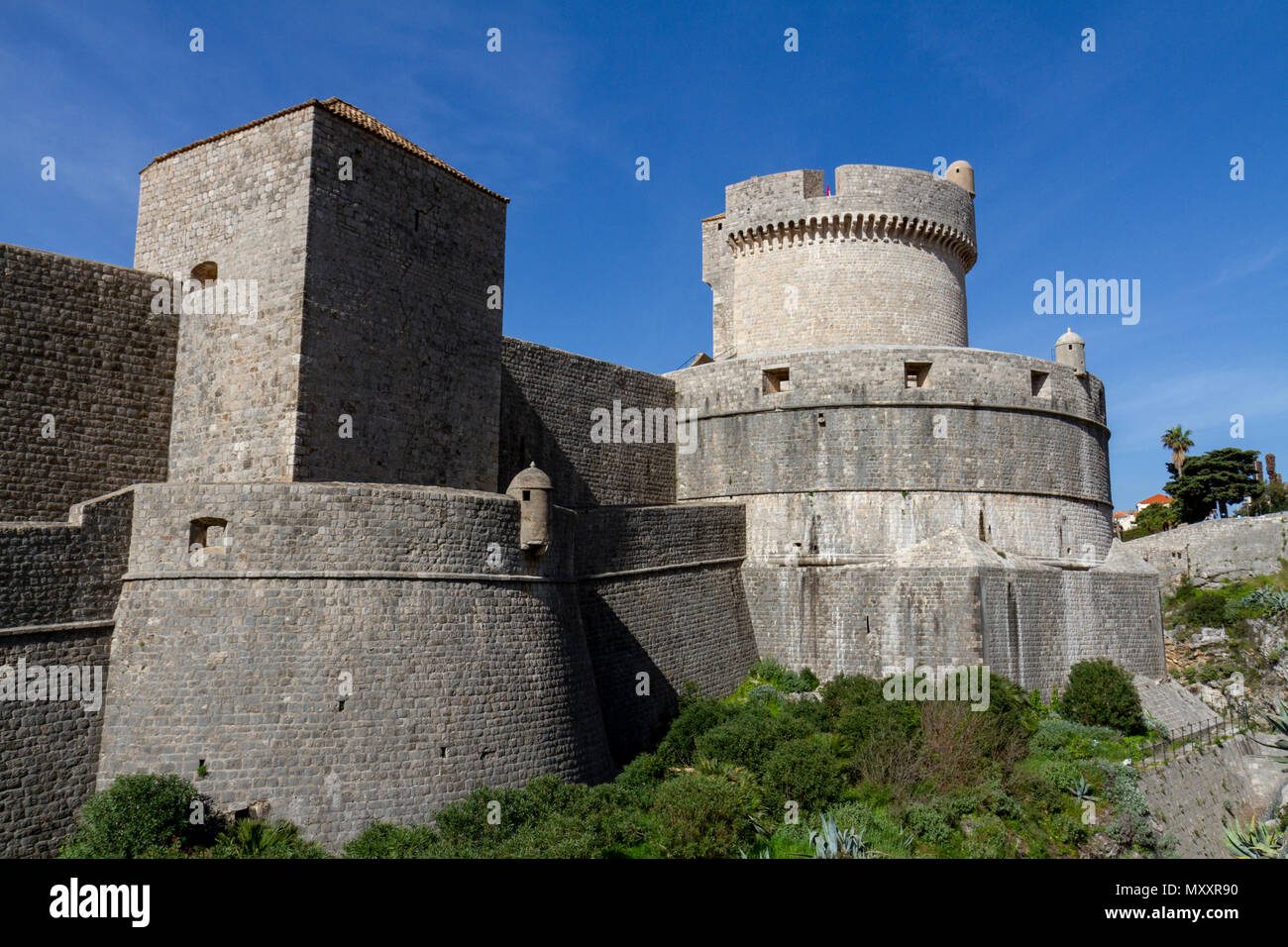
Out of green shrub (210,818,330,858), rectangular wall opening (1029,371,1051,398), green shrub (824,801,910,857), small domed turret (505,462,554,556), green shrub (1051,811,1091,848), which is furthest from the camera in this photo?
rectangular wall opening (1029,371,1051,398)

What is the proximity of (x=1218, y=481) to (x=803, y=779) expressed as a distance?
35706mm

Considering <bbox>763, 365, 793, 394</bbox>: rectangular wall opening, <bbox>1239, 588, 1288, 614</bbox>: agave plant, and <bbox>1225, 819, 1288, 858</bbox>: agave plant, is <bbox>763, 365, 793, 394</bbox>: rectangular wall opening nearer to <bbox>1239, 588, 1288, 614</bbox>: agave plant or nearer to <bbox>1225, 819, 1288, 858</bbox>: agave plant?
<bbox>1225, 819, 1288, 858</bbox>: agave plant

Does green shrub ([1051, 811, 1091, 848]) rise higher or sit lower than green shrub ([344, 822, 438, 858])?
lower

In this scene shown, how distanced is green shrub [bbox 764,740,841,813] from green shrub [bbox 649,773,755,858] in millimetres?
1314

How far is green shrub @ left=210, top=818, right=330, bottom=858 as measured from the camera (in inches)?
416

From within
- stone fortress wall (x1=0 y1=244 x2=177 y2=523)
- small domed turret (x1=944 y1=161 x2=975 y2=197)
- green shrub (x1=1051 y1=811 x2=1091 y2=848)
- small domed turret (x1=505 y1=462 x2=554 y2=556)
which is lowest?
green shrub (x1=1051 y1=811 x2=1091 y2=848)

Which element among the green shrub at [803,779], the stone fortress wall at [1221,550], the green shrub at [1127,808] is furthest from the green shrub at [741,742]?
the stone fortress wall at [1221,550]

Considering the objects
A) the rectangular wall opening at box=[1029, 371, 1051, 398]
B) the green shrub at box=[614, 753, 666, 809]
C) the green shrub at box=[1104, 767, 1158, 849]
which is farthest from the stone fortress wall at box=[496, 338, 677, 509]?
the green shrub at box=[1104, 767, 1158, 849]

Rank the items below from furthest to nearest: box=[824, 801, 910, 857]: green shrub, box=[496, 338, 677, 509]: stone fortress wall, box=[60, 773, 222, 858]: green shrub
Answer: box=[496, 338, 677, 509]: stone fortress wall, box=[824, 801, 910, 857]: green shrub, box=[60, 773, 222, 858]: green shrub

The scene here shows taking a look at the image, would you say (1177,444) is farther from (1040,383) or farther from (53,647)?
(53,647)

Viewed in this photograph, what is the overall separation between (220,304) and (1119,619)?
19.9m

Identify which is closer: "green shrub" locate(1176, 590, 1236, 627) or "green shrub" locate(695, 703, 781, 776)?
"green shrub" locate(695, 703, 781, 776)

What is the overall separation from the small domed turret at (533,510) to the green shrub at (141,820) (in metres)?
5.39
